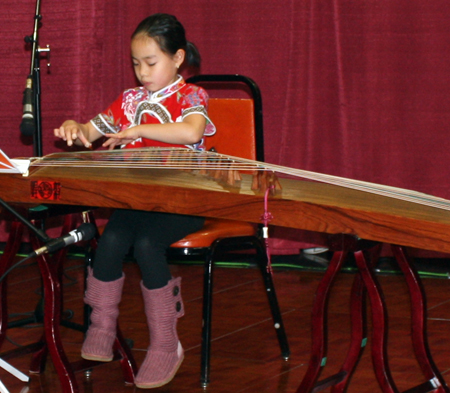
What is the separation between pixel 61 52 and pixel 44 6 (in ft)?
0.73

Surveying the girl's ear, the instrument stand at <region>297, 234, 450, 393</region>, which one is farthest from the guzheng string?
the girl's ear

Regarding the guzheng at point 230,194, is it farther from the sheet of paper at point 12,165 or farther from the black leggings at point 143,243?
the black leggings at point 143,243

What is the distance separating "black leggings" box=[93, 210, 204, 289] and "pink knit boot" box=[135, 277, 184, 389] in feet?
0.09

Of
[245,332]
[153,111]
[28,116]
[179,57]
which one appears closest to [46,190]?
[28,116]

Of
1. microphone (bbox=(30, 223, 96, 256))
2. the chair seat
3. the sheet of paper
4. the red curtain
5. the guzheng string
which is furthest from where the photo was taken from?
the red curtain

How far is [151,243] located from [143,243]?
19 mm

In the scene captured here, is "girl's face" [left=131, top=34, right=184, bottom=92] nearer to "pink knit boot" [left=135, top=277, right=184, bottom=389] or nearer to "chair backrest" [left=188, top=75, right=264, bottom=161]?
"chair backrest" [left=188, top=75, right=264, bottom=161]

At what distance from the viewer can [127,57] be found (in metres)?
3.28

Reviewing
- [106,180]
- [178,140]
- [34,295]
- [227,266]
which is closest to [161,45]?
[178,140]

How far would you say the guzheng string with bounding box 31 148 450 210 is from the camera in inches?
54.1

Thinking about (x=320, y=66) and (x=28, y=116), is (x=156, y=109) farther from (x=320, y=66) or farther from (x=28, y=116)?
(x=320, y=66)

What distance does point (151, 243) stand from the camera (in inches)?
68.6

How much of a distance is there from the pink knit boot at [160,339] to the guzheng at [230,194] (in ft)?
1.12

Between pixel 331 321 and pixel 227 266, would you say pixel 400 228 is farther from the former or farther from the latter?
pixel 227 266
